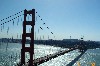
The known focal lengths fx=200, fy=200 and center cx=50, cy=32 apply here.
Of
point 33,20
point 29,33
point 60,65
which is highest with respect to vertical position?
point 33,20

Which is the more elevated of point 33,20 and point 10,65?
point 33,20

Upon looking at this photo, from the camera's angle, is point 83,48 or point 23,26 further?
point 83,48

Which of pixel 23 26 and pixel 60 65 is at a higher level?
pixel 23 26

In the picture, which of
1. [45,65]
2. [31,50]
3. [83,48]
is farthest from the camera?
[83,48]

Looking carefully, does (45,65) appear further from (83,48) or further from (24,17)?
(83,48)

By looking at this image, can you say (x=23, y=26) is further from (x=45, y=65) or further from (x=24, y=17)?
(x=45, y=65)

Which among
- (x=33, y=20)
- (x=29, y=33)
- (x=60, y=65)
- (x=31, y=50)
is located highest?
(x=33, y=20)

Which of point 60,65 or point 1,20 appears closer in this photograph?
point 1,20

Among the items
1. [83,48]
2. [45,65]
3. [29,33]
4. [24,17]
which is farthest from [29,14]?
[83,48]

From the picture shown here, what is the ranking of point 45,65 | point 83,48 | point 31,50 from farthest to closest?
point 83,48 → point 45,65 → point 31,50

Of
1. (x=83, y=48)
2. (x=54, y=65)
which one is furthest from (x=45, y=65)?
(x=83, y=48)
